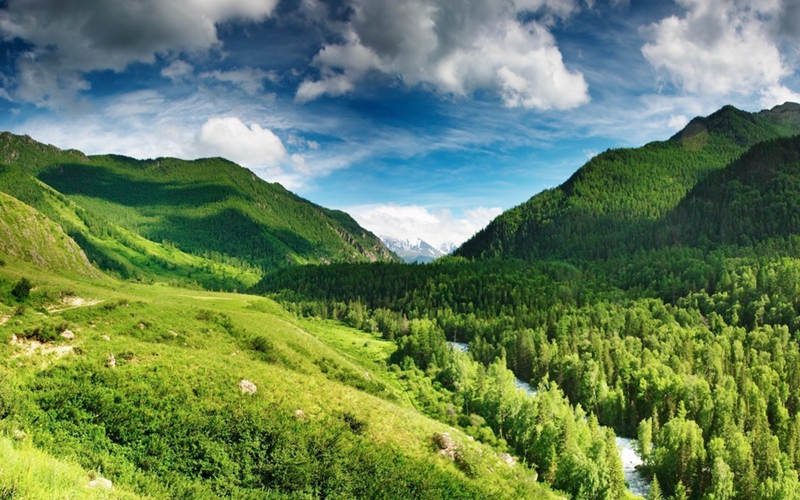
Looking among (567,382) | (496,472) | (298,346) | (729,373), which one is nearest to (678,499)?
(496,472)

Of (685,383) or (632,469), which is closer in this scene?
(632,469)

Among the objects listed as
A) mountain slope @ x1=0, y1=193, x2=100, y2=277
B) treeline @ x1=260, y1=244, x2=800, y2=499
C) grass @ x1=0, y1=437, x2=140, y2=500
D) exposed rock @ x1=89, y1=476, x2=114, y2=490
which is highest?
mountain slope @ x1=0, y1=193, x2=100, y2=277

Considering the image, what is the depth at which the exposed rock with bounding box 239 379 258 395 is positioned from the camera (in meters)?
56.9

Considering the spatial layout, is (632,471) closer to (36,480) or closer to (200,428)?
(200,428)

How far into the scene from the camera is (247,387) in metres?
57.6

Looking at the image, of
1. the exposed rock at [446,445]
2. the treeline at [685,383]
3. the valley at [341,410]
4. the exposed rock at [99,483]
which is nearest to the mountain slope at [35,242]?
the valley at [341,410]

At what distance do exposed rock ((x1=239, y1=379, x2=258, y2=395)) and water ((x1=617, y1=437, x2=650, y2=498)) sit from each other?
78.0 meters

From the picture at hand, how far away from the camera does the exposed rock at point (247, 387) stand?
5688 cm

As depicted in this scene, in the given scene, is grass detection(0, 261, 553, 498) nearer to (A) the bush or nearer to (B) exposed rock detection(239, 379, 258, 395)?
(B) exposed rock detection(239, 379, 258, 395)

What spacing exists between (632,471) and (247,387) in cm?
9671

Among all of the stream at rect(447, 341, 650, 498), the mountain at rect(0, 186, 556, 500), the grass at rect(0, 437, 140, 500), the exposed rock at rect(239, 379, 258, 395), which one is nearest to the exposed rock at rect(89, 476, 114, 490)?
the mountain at rect(0, 186, 556, 500)

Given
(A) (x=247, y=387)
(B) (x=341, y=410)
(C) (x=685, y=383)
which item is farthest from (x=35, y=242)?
(C) (x=685, y=383)

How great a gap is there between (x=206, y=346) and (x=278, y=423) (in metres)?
35.1

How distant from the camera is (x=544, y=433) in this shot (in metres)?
96.3
